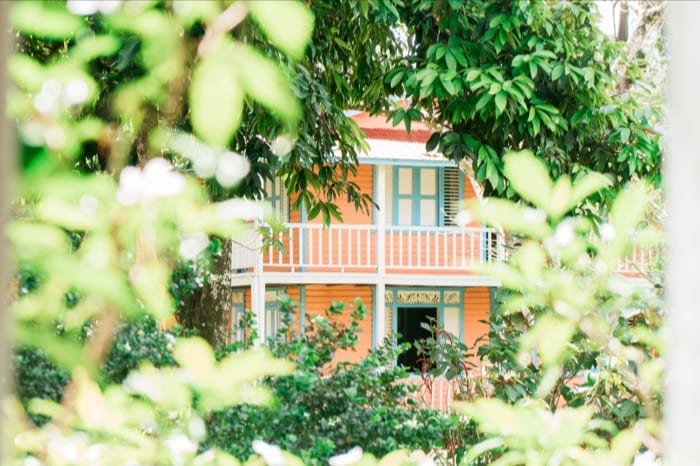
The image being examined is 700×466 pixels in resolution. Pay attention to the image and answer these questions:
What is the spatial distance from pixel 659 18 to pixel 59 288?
10.1m

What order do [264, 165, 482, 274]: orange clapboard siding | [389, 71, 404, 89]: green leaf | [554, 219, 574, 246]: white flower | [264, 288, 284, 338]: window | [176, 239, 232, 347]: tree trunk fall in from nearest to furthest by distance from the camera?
1. [554, 219, 574, 246]: white flower
2. [389, 71, 404, 89]: green leaf
3. [176, 239, 232, 347]: tree trunk
4. [264, 165, 482, 274]: orange clapboard siding
5. [264, 288, 284, 338]: window

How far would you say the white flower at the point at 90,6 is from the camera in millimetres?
792

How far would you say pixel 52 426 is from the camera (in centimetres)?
104

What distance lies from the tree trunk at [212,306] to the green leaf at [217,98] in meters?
4.97

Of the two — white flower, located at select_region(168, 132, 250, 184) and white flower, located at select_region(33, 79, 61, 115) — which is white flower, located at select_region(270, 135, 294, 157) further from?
white flower, located at select_region(33, 79, 61, 115)

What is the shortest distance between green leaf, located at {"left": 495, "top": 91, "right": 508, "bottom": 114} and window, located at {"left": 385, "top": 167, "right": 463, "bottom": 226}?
880cm

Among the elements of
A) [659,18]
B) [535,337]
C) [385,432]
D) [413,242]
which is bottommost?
[385,432]

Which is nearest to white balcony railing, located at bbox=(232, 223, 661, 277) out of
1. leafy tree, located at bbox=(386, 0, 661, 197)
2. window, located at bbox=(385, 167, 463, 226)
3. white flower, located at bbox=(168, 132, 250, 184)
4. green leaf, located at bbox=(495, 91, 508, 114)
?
window, located at bbox=(385, 167, 463, 226)

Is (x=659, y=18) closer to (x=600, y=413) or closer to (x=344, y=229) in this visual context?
(x=344, y=229)

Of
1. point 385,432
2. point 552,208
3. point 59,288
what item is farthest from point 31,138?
point 385,432

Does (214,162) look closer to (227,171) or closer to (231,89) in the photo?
(227,171)

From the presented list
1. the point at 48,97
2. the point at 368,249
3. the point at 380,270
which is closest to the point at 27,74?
the point at 48,97

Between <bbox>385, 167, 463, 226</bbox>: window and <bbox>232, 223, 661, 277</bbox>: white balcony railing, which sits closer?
<bbox>232, 223, 661, 277</bbox>: white balcony railing

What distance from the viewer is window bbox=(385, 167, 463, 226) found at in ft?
43.2
